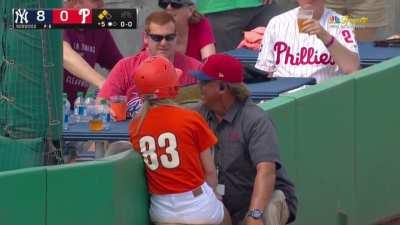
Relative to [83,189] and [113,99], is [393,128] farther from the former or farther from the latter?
[83,189]

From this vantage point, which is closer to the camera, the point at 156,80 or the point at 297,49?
the point at 156,80

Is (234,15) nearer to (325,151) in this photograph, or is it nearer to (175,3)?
(175,3)

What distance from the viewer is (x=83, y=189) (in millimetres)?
6195

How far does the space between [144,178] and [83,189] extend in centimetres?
56

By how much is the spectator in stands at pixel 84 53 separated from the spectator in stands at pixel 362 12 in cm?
289

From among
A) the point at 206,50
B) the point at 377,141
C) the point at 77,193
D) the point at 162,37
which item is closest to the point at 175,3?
the point at 206,50

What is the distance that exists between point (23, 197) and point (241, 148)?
4.93 feet

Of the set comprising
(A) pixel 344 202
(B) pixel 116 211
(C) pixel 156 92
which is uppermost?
(C) pixel 156 92

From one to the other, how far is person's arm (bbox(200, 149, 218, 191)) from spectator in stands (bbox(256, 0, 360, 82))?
2.80m

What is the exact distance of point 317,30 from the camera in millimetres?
9070

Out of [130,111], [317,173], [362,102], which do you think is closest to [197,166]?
[130,111]

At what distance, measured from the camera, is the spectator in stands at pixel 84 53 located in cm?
913

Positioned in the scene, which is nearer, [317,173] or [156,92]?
[156,92]
